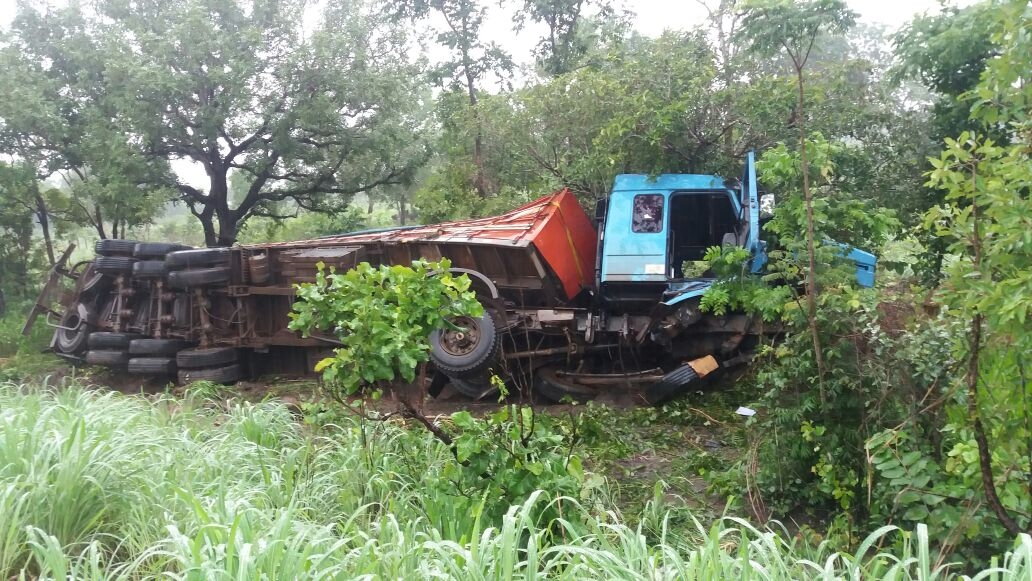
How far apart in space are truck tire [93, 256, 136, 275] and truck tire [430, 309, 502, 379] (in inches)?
179

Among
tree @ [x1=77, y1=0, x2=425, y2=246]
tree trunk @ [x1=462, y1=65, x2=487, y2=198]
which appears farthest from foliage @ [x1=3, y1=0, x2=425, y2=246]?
tree trunk @ [x1=462, y1=65, x2=487, y2=198]

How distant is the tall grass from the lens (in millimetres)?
2646

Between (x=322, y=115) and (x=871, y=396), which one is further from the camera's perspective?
(x=322, y=115)

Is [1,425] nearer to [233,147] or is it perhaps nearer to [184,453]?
[184,453]

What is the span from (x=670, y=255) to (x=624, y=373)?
1438mm

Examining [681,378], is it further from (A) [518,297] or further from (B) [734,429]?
(A) [518,297]

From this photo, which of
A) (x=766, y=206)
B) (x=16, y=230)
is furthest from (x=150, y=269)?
(x=16, y=230)

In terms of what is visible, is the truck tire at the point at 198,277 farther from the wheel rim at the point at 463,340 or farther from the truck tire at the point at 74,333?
the wheel rim at the point at 463,340

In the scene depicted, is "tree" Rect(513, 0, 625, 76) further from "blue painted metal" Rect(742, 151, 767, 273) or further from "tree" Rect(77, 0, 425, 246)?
"blue painted metal" Rect(742, 151, 767, 273)

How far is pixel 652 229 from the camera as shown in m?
8.55

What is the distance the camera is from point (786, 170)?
4.70 m

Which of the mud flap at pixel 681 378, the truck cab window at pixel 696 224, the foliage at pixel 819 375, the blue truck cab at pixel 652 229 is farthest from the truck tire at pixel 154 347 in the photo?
the foliage at pixel 819 375

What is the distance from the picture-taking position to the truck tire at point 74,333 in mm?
10336

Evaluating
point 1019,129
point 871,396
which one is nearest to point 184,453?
point 871,396
